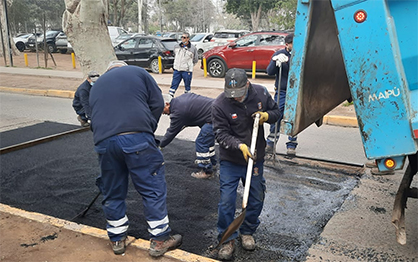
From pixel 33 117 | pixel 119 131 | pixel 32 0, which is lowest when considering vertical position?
pixel 33 117

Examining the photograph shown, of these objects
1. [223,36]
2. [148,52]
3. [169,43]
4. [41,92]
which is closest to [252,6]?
[223,36]

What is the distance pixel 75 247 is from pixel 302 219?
7.18ft

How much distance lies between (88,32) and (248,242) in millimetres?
6636

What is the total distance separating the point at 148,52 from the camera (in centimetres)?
1730

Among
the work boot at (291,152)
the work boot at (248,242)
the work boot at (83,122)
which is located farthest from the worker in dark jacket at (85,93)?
the work boot at (248,242)

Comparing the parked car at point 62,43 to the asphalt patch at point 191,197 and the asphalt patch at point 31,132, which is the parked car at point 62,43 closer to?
the asphalt patch at point 31,132

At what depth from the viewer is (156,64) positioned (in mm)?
17172

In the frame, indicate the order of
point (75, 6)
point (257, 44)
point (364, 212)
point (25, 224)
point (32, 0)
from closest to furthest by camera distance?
point (25, 224) → point (364, 212) → point (75, 6) → point (257, 44) → point (32, 0)

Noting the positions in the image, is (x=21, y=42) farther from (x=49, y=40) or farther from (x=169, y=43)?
(x=169, y=43)

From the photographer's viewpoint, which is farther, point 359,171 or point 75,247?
point 359,171

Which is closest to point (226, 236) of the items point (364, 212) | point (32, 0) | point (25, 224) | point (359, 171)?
point (364, 212)

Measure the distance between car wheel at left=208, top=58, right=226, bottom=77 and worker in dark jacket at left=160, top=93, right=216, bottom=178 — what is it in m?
10.8

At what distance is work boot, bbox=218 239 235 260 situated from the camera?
3295mm

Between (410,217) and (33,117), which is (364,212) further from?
(33,117)
